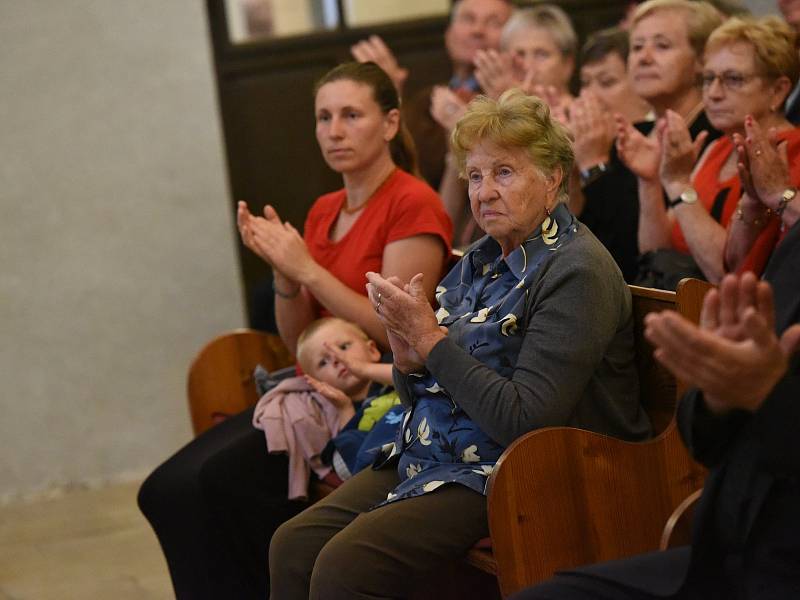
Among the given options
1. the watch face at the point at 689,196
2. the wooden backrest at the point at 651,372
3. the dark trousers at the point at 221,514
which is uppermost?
the watch face at the point at 689,196

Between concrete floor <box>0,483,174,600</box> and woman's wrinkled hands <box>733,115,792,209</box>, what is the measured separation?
1.94 m

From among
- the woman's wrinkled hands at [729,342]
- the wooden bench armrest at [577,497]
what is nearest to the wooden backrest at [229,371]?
the wooden bench armrest at [577,497]

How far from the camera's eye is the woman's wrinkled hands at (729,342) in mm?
1653

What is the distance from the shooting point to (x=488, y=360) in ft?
7.46

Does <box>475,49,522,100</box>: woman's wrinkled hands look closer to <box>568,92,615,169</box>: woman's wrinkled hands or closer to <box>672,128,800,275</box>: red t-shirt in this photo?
<box>568,92,615,169</box>: woman's wrinkled hands

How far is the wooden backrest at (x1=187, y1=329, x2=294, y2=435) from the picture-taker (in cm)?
344

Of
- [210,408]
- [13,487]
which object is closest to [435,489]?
[210,408]

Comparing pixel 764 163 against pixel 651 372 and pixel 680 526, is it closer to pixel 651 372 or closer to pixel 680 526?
pixel 651 372

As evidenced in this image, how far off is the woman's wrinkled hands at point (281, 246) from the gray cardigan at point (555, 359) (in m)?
0.79

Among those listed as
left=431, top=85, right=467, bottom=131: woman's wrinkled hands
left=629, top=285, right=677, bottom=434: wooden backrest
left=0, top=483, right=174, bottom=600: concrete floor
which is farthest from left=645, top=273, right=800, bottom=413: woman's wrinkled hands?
left=431, top=85, right=467, bottom=131: woman's wrinkled hands

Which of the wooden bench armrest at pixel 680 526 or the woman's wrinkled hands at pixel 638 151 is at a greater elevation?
the woman's wrinkled hands at pixel 638 151

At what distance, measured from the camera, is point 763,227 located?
105 inches

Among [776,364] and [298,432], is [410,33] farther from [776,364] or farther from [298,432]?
[776,364]

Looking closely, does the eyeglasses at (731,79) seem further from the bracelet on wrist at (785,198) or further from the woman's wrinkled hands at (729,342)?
the woman's wrinkled hands at (729,342)
